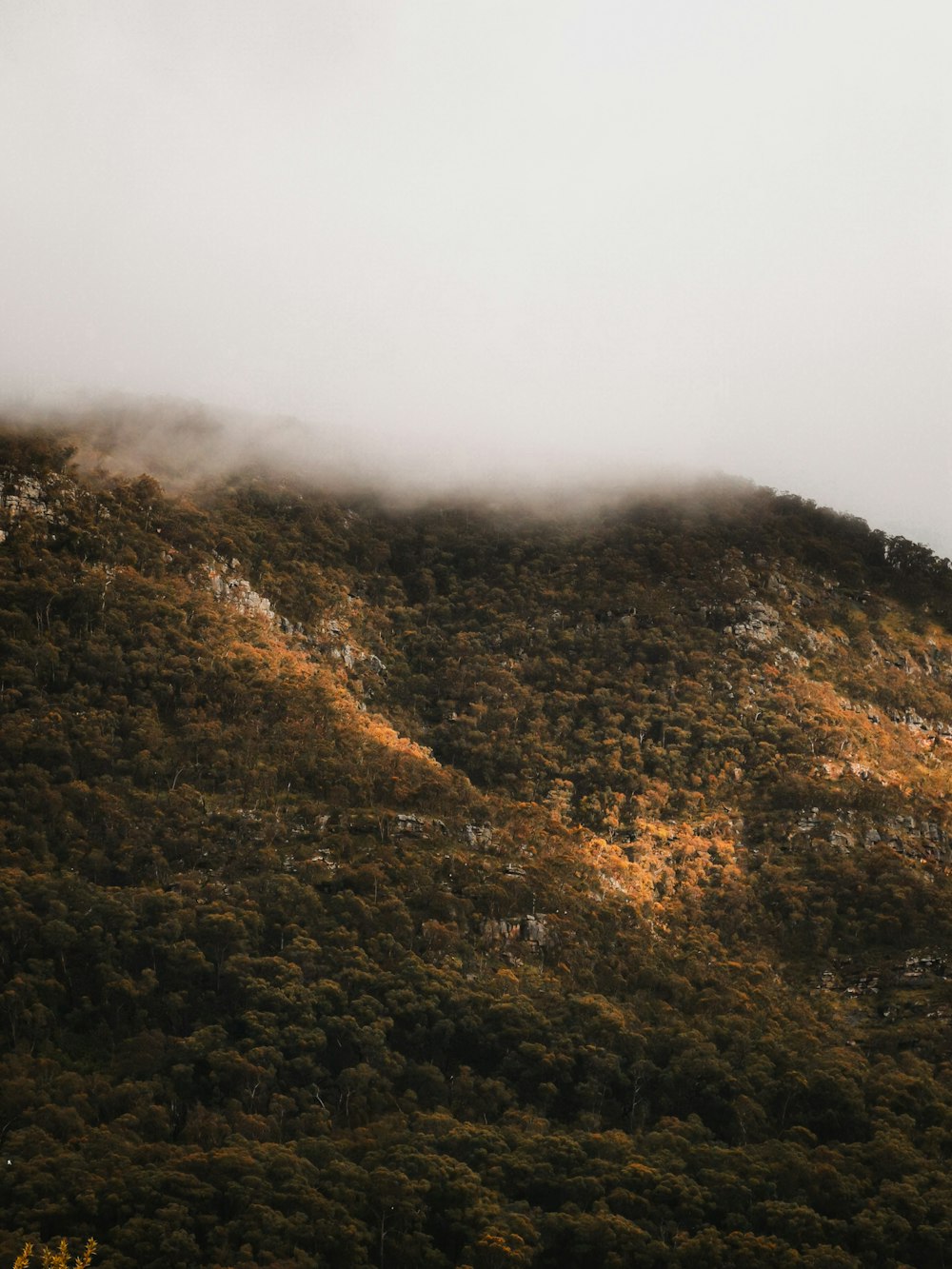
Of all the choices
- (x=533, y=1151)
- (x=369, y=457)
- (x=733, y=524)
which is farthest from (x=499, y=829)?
(x=369, y=457)

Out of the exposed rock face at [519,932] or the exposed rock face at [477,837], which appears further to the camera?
the exposed rock face at [477,837]

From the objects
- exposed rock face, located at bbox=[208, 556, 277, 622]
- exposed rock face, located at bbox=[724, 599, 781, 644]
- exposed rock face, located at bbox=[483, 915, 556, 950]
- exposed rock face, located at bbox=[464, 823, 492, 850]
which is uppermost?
exposed rock face, located at bbox=[724, 599, 781, 644]

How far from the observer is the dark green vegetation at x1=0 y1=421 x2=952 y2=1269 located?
243 ft

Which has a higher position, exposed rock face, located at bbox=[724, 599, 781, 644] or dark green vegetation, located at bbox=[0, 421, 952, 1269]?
exposed rock face, located at bbox=[724, 599, 781, 644]

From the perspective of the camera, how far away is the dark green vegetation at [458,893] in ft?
243

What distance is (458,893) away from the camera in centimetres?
10031

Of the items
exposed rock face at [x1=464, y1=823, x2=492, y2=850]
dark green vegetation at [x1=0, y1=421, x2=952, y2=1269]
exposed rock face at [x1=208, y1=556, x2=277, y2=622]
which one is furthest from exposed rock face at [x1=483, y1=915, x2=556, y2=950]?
exposed rock face at [x1=208, y1=556, x2=277, y2=622]

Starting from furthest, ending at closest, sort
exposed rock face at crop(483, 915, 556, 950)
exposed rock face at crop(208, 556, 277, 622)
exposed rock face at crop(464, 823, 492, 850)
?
1. exposed rock face at crop(208, 556, 277, 622)
2. exposed rock face at crop(464, 823, 492, 850)
3. exposed rock face at crop(483, 915, 556, 950)

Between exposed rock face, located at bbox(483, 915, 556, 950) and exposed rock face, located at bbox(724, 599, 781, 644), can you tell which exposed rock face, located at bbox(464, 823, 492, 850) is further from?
exposed rock face, located at bbox(724, 599, 781, 644)

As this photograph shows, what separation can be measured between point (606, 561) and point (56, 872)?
71722mm

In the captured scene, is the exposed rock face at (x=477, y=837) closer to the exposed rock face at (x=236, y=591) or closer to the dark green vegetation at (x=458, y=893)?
the dark green vegetation at (x=458, y=893)

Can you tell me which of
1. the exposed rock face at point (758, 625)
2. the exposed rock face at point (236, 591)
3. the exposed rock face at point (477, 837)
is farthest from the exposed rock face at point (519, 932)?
the exposed rock face at point (758, 625)

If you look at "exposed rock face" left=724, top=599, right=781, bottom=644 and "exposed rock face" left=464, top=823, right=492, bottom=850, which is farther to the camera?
"exposed rock face" left=724, top=599, right=781, bottom=644

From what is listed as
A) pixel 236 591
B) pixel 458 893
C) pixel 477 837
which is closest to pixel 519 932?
pixel 458 893
